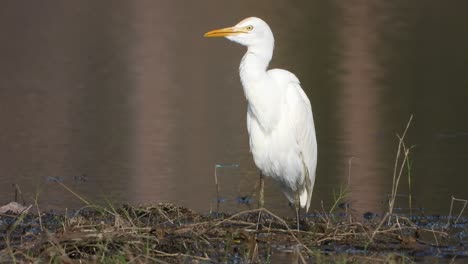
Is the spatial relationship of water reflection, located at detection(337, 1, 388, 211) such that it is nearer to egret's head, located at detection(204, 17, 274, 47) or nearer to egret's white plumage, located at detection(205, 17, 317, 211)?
egret's white plumage, located at detection(205, 17, 317, 211)

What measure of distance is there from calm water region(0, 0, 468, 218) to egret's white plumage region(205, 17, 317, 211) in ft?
1.37

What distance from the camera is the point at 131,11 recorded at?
2625 cm

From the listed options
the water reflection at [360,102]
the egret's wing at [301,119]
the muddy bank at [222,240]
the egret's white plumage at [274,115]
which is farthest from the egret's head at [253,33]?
the muddy bank at [222,240]

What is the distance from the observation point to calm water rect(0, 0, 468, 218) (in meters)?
9.48

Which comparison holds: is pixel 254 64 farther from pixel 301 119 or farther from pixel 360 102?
pixel 360 102

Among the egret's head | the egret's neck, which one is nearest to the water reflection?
the egret's neck

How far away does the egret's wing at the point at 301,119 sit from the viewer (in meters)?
8.02

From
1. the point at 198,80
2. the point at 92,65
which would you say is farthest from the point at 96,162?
the point at 92,65

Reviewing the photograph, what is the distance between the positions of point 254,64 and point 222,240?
5.07 ft

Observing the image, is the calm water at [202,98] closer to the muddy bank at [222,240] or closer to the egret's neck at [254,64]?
the egret's neck at [254,64]

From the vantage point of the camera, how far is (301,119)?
8.06 m

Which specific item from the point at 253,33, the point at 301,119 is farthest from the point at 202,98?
the point at 253,33

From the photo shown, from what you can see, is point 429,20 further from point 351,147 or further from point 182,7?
point 351,147

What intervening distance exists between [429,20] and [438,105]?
9.32 meters
